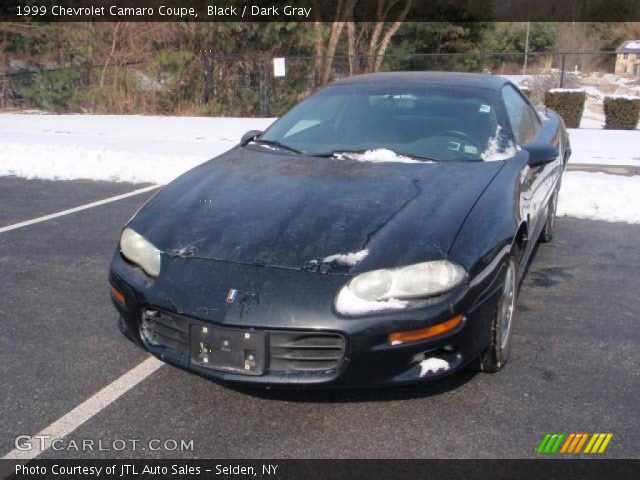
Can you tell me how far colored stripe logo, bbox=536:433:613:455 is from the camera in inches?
103

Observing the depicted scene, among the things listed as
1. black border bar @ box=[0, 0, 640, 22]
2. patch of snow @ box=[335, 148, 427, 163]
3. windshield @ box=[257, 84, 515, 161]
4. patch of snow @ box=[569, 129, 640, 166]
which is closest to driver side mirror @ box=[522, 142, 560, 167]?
windshield @ box=[257, 84, 515, 161]

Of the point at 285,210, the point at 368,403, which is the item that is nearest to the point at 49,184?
the point at 285,210

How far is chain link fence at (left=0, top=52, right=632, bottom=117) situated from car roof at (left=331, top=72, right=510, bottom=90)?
13.9 metres

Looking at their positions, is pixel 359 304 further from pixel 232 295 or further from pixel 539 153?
pixel 539 153

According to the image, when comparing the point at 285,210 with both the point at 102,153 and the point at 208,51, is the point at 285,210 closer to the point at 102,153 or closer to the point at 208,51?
the point at 102,153

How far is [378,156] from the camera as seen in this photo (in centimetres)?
379

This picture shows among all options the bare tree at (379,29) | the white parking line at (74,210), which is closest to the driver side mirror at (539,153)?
the white parking line at (74,210)

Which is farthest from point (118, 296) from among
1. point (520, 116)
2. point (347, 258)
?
point (520, 116)

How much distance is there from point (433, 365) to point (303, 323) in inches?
22.7

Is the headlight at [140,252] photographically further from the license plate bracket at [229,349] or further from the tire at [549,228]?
the tire at [549,228]

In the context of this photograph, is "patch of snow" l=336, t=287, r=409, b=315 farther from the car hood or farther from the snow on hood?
the snow on hood

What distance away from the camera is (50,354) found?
3428 millimetres
